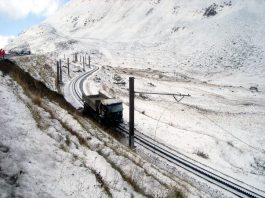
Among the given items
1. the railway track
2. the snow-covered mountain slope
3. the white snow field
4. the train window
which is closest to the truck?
the train window

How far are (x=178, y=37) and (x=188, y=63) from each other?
82.2ft

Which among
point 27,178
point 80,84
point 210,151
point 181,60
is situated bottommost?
point 210,151

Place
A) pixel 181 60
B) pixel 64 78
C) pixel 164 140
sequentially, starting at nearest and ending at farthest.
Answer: pixel 164 140 < pixel 64 78 < pixel 181 60

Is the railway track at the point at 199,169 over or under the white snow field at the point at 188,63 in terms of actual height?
under

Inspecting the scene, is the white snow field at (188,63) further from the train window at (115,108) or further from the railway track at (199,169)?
the train window at (115,108)

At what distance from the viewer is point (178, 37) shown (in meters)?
119

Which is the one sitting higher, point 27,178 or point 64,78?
point 64,78

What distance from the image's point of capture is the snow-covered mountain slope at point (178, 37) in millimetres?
93625

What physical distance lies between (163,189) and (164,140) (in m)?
15.1

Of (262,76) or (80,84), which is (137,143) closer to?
(80,84)

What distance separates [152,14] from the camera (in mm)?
147750

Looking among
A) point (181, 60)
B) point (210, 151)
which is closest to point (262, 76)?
point (181, 60)

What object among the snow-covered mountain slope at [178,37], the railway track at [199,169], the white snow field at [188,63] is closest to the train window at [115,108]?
the railway track at [199,169]

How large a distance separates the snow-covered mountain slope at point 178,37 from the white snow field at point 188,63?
38cm
